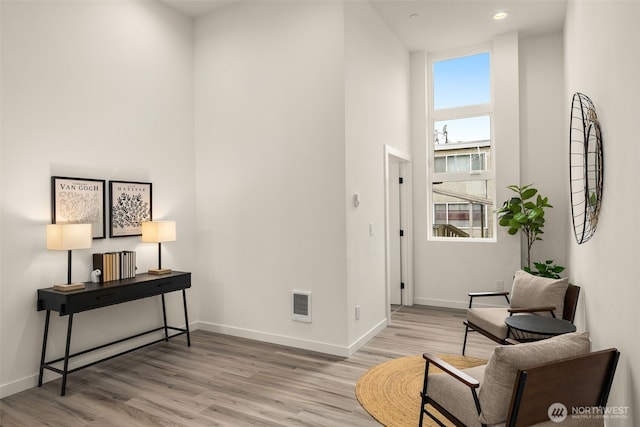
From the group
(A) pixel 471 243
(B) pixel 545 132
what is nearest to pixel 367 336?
(A) pixel 471 243

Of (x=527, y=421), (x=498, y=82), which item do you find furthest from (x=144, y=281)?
(x=498, y=82)

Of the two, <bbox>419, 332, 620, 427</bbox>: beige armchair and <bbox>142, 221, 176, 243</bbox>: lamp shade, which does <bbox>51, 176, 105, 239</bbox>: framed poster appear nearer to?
<bbox>142, 221, 176, 243</bbox>: lamp shade

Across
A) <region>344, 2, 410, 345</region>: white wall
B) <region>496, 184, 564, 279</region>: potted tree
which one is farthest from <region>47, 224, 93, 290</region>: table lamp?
<region>496, 184, 564, 279</region>: potted tree

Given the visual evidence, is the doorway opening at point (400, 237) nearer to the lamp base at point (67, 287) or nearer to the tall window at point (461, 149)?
the tall window at point (461, 149)

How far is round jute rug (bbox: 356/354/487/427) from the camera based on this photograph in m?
2.69

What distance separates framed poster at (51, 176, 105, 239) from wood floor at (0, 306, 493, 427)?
131cm

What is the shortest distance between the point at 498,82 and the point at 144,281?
4899 millimetres

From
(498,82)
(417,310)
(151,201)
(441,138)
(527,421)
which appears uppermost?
(498,82)

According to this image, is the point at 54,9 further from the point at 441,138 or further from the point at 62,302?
the point at 441,138

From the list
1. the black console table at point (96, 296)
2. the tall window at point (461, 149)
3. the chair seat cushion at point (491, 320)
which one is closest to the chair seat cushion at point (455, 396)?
the chair seat cushion at point (491, 320)

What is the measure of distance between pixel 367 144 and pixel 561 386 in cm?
304

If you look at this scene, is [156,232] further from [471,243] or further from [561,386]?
[471,243]

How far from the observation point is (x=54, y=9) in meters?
3.42

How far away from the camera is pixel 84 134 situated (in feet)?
12.0
